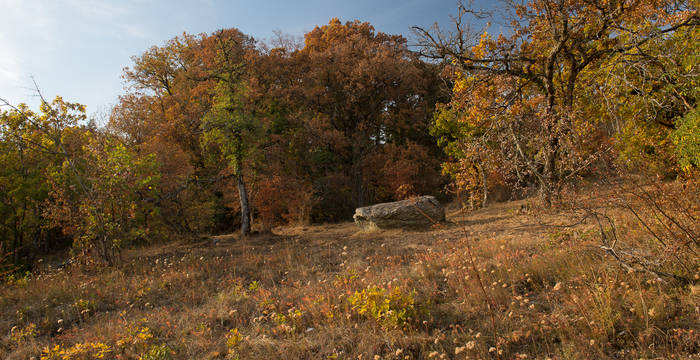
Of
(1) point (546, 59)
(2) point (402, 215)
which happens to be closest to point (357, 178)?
(2) point (402, 215)

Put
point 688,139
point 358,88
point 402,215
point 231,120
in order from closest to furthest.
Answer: point 688,139
point 402,215
point 231,120
point 358,88

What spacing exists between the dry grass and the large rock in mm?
3745

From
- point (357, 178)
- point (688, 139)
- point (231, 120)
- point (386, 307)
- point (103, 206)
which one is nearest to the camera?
point (386, 307)

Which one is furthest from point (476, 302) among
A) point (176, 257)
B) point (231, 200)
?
point (231, 200)

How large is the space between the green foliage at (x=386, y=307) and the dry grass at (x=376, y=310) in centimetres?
2

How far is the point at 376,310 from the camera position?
395 centimetres

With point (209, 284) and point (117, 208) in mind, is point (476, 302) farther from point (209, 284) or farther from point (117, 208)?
point (117, 208)

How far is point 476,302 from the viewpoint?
14.0 ft

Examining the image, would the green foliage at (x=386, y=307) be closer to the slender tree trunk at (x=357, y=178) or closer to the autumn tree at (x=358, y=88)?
the autumn tree at (x=358, y=88)

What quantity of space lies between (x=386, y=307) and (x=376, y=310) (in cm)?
15

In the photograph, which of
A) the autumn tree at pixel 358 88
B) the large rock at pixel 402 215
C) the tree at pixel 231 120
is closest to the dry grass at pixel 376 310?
the large rock at pixel 402 215

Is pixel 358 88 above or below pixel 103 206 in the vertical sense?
above

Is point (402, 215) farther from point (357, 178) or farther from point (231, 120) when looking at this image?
point (357, 178)

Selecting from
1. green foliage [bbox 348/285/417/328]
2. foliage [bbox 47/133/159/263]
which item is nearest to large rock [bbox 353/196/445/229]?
foliage [bbox 47/133/159/263]
